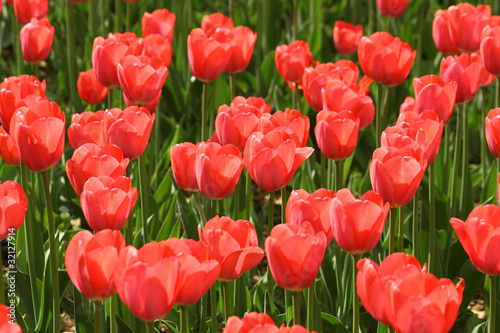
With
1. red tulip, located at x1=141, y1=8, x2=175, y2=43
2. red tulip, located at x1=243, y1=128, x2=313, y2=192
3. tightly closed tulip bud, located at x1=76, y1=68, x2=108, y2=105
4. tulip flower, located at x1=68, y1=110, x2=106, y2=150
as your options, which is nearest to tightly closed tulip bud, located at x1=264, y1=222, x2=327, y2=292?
red tulip, located at x1=243, y1=128, x2=313, y2=192

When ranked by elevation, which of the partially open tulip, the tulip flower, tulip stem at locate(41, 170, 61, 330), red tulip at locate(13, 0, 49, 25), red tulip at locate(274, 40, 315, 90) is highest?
red tulip at locate(13, 0, 49, 25)

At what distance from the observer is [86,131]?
1921 mm

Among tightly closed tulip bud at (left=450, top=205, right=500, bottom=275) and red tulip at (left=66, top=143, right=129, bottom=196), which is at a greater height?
red tulip at (left=66, top=143, right=129, bottom=196)

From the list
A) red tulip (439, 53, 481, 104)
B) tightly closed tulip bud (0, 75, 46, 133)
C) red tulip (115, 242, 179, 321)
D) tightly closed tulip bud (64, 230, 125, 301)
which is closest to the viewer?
red tulip (115, 242, 179, 321)

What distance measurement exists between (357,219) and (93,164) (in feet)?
1.81

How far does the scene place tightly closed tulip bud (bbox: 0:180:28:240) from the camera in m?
1.56

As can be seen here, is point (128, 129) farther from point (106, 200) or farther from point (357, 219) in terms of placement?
point (357, 219)

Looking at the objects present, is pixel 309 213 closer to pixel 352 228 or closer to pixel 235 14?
pixel 352 228

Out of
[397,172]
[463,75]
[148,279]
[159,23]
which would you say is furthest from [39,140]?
[159,23]

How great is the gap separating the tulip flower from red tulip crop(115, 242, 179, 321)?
0.68 m

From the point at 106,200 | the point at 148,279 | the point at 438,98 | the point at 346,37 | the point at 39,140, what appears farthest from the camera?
the point at 346,37

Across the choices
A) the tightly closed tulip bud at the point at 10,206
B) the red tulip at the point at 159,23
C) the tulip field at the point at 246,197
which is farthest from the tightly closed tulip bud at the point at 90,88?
the tightly closed tulip bud at the point at 10,206

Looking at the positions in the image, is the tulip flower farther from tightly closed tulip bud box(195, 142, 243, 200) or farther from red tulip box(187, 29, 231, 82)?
red tulip box(187, 29, 231, 82)

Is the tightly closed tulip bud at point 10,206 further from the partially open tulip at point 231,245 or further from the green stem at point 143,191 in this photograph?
the green stem at point 143,191
